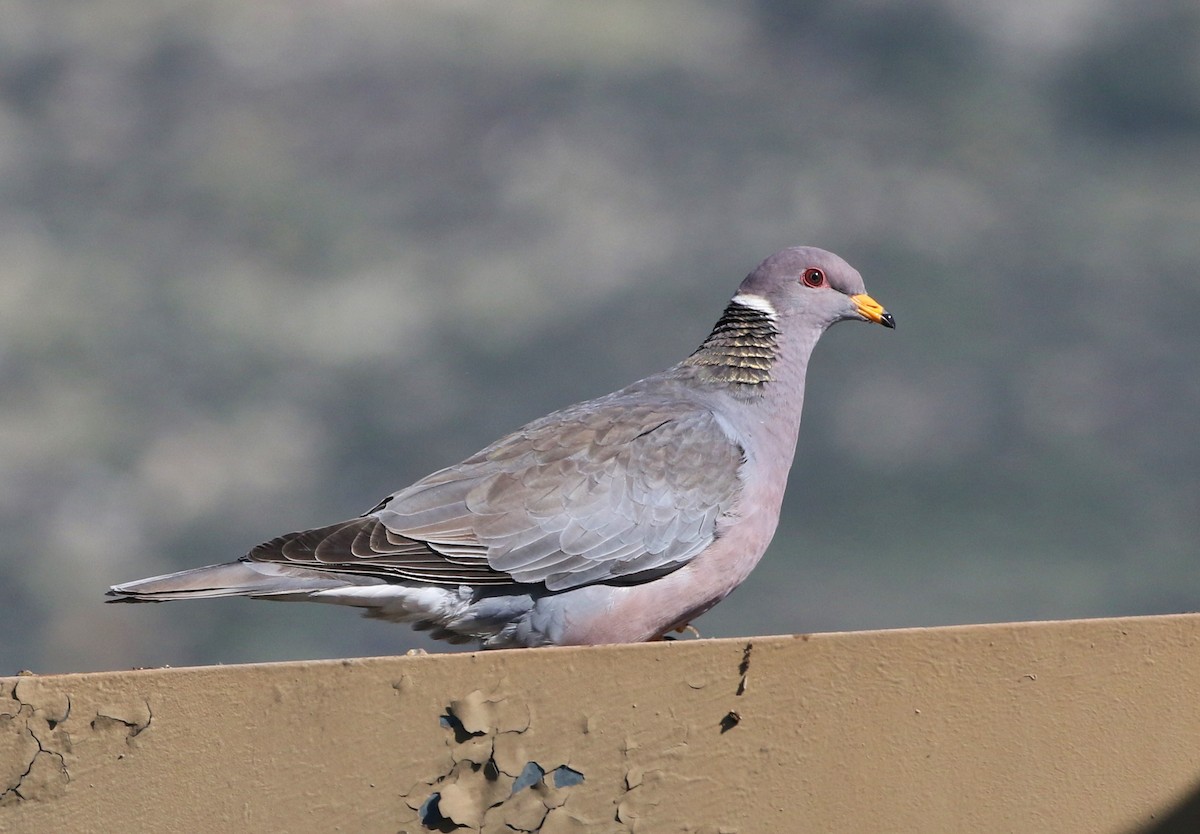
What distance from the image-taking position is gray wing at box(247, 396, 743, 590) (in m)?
3.57

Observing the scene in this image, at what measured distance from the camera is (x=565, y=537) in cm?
365

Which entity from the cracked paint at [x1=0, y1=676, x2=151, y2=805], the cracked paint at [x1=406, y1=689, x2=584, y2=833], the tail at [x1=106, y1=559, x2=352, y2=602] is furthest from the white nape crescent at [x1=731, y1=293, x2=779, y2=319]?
the cracked paint at [x1=0, y1=676, x2=151, y2=805]

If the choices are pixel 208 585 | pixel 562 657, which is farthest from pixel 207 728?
pixel 208 585

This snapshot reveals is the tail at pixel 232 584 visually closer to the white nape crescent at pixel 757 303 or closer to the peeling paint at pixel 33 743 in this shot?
the peeling paint at pixel 33 743

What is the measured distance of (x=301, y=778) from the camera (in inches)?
93.2

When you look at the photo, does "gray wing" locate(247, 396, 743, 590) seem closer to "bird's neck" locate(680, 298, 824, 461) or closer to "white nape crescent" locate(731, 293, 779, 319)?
"bird's neck" locate(680, 298, 824, 461)

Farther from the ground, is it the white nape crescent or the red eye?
the red eye

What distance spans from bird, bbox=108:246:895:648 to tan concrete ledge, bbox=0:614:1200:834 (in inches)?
38.3

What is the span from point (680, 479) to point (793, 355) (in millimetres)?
701

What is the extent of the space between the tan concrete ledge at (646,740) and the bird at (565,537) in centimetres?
97

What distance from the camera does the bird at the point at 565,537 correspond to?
3.54 meters

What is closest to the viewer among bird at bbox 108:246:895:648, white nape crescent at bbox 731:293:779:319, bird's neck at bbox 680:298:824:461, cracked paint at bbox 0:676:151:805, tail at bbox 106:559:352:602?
cracked paint at bbox 0:676:151:805

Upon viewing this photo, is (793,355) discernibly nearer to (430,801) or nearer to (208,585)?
(208,585)

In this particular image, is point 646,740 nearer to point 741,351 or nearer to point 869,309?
point 741,351
